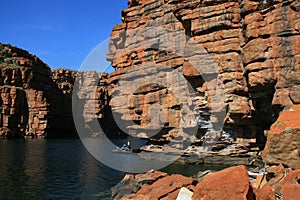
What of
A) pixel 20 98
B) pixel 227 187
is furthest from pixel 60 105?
pixel 227 187

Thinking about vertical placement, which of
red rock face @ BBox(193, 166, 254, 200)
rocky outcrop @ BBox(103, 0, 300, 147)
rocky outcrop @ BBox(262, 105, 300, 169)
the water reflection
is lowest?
Result: the water reflection

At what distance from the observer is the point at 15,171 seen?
118 feet

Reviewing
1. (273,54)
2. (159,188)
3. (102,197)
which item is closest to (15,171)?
(102,197)

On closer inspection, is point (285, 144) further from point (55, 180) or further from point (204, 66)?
point (204, 66)

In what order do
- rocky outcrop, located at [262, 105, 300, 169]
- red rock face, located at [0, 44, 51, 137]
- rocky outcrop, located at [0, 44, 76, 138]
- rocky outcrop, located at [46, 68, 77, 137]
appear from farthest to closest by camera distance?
rocky outcrop, located at [46, 68, 77, 137] → rocky outcrop, located at [0, 44, 76, 138] → red rock face, located at [0, 44, 51, 137] → rocky outcrop, located at [262, 105, 300, 169]

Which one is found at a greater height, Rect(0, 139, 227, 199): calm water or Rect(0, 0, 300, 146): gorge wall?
Rect(0, 0, 300, 146): gorge wall

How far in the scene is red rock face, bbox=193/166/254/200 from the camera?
1245cm

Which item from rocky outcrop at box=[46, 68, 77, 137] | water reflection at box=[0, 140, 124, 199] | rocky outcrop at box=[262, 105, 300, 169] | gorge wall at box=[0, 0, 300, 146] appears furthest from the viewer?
rocky outcrop at box=[46, 68, 77, 137]

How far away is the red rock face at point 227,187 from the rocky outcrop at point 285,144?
26.2 ft

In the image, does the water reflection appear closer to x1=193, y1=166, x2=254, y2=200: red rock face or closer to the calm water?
the calm water

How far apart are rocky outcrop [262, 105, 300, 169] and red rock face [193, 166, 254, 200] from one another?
797 cm

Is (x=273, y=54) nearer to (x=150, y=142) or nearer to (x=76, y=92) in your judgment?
(x=150, y=142)

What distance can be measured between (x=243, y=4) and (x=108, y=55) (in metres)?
28.1

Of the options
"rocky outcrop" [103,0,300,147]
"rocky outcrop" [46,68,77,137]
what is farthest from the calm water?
"rocky outcrop" [46,68,77,137]
